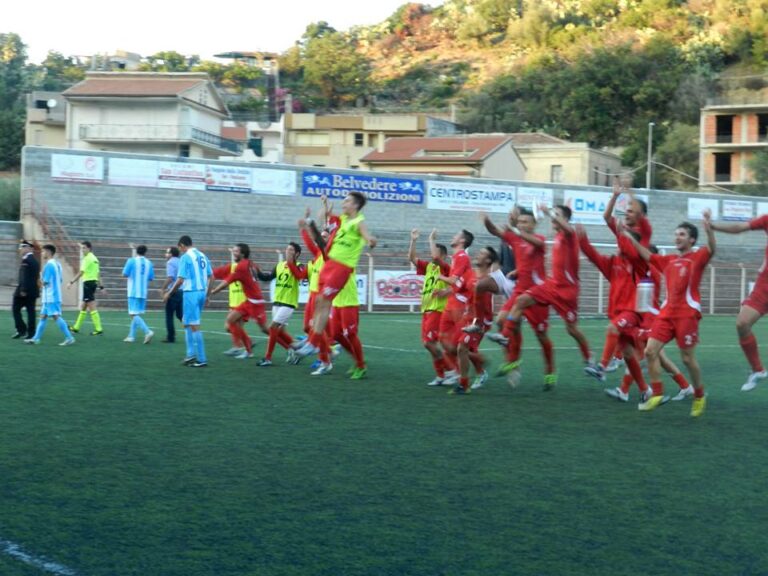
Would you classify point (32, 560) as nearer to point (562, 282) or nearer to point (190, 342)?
point (562, 282)

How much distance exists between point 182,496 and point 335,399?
4.90 meters

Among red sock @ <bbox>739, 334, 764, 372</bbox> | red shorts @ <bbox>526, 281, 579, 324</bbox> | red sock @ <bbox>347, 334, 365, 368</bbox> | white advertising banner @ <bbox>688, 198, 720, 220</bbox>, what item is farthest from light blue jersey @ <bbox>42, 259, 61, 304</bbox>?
white advertising banner @ <bbox>688, 198, 720, 220</bbox>

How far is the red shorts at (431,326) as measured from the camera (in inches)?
523

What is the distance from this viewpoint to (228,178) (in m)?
41.9

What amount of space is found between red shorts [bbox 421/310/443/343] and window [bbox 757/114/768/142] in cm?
6689

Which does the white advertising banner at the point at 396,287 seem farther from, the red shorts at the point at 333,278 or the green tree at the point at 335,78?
the green tree at the point at 335,78

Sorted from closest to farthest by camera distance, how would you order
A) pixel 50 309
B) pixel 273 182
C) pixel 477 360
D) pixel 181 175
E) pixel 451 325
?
1. pixel 451 325
2. pixel 477 360
3. pixel 50 309
4. pixel 181 175
5. pixel 273 182

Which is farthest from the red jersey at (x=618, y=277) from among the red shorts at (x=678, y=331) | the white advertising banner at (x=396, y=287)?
the white advertising banner at (x=396, y=287)

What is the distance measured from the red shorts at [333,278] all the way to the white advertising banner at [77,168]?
93.9 feet

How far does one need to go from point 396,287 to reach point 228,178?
9372 mm

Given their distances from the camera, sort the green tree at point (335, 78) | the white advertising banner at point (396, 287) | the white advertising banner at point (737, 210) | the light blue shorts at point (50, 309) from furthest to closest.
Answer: the green tree at point (335, 78)
the white advertising banner at point (737, 210)
the white advertising banner at point (396, 287)
the light blue shorts at point (50, 309)

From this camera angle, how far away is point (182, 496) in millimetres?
6660

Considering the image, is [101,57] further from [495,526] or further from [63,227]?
[495,526]

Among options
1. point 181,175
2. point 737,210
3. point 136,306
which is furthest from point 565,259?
point 737,210
